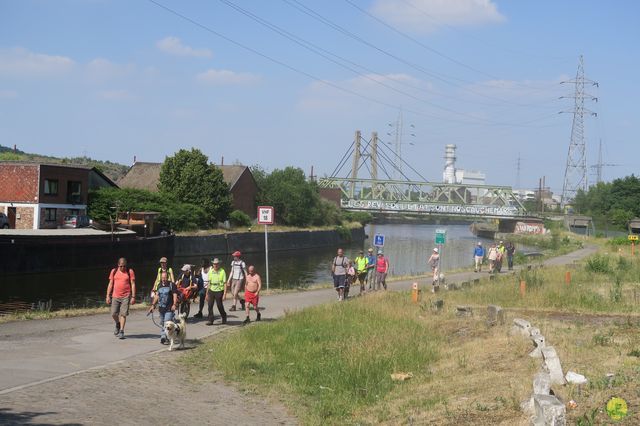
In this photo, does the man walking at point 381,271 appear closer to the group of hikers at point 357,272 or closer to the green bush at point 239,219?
the group of hikers at point 357,272

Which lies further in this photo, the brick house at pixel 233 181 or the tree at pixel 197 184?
the brick house at pixel 233 181

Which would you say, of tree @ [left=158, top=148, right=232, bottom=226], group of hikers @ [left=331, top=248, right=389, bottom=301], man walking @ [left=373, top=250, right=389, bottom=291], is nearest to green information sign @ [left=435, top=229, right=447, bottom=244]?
group of hikers @ [left=331, top=248, right=389, bottom=301]

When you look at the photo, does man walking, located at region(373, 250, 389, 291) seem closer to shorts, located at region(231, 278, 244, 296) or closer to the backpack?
shorts, located at region(231, 278, 244, 296)

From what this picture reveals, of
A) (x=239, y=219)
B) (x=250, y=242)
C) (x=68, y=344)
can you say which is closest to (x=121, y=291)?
(x=68, y=344)

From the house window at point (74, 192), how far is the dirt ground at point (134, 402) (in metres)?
51.8

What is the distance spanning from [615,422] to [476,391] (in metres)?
2.74

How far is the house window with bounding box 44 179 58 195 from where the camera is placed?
194 feet

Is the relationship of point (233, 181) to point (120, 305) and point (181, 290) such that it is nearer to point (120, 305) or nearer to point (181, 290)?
point (181, 290)

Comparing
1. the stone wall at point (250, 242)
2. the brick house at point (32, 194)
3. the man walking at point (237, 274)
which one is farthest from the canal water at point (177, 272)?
the man walking at point (237, 274)

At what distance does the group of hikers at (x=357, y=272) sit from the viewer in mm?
25453

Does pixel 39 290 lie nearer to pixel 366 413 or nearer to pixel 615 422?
pixel 366 413

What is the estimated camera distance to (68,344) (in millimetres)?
15500

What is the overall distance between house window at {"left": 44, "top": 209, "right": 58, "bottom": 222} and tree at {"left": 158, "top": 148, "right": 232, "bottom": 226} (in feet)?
51.8

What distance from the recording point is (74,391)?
11.4m
